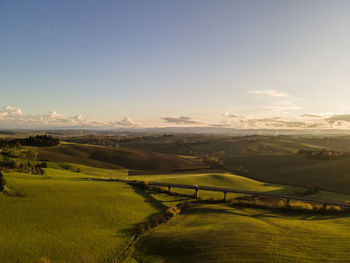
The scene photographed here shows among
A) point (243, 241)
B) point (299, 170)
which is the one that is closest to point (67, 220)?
point (243, 241)

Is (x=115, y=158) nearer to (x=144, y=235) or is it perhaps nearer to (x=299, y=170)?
(x=299, y=170)

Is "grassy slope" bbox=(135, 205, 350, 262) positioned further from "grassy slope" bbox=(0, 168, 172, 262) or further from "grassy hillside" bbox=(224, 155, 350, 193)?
"grassy hillside" bbox=(224, 155, 350, 193)

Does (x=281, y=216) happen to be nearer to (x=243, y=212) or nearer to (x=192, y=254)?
(x=243, y=212)

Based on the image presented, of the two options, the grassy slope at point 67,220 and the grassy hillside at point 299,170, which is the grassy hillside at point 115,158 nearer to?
the grassy hillside at point 299,170

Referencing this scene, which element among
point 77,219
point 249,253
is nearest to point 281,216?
point 249,253

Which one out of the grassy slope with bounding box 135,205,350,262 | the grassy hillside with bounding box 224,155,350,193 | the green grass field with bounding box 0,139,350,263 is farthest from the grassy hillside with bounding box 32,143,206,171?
the grassy slope with bounding box 135,205,350,262

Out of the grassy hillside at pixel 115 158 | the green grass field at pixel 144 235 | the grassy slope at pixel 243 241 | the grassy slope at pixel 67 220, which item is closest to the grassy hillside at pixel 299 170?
the grassy hillside at pixel 115 158
